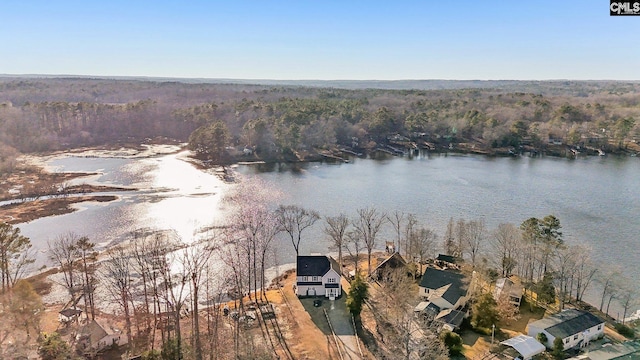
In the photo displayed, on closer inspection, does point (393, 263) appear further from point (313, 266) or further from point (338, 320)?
point (338, 320)

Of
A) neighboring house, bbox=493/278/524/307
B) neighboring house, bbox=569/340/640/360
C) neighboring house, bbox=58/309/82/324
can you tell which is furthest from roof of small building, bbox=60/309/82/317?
neighboring house, bbox=569/340/640/360

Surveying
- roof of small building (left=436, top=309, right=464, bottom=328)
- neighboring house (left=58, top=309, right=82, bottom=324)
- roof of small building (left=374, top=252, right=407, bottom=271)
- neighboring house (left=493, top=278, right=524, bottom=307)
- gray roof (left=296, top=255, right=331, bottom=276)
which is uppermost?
gray roof (left=296, top=255, right=331, bottom=276)

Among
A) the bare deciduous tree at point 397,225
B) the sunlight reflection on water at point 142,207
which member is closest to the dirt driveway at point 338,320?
the bare deciduous tree at point 397,225

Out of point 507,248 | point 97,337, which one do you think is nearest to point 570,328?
point 507,248

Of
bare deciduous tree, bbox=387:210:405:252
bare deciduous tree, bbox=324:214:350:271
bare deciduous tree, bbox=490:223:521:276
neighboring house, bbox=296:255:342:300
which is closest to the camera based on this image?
neighboring house, bbox=296:255:342:300

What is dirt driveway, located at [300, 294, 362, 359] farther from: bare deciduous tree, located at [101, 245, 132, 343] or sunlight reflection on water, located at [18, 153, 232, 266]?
sunlight reflection on water, located at [18, 153, 232, 266]

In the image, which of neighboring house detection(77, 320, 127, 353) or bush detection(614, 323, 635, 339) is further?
bush detection(614, 323, 635, 339)

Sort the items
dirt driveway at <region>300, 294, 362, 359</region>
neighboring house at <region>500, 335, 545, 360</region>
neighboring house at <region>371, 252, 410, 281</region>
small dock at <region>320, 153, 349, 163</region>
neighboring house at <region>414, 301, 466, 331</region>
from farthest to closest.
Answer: small dock at <region>320, 153, 349, 163</region> < neighboring house at <region>371, 252, 410, 281</region> < neighboring house at <region>414, 301, 466, 331</region> < dirt driveway at <region>300, 294, 362, 359</region> < neighboring house at <region>500, 335, 545, 360</region>
